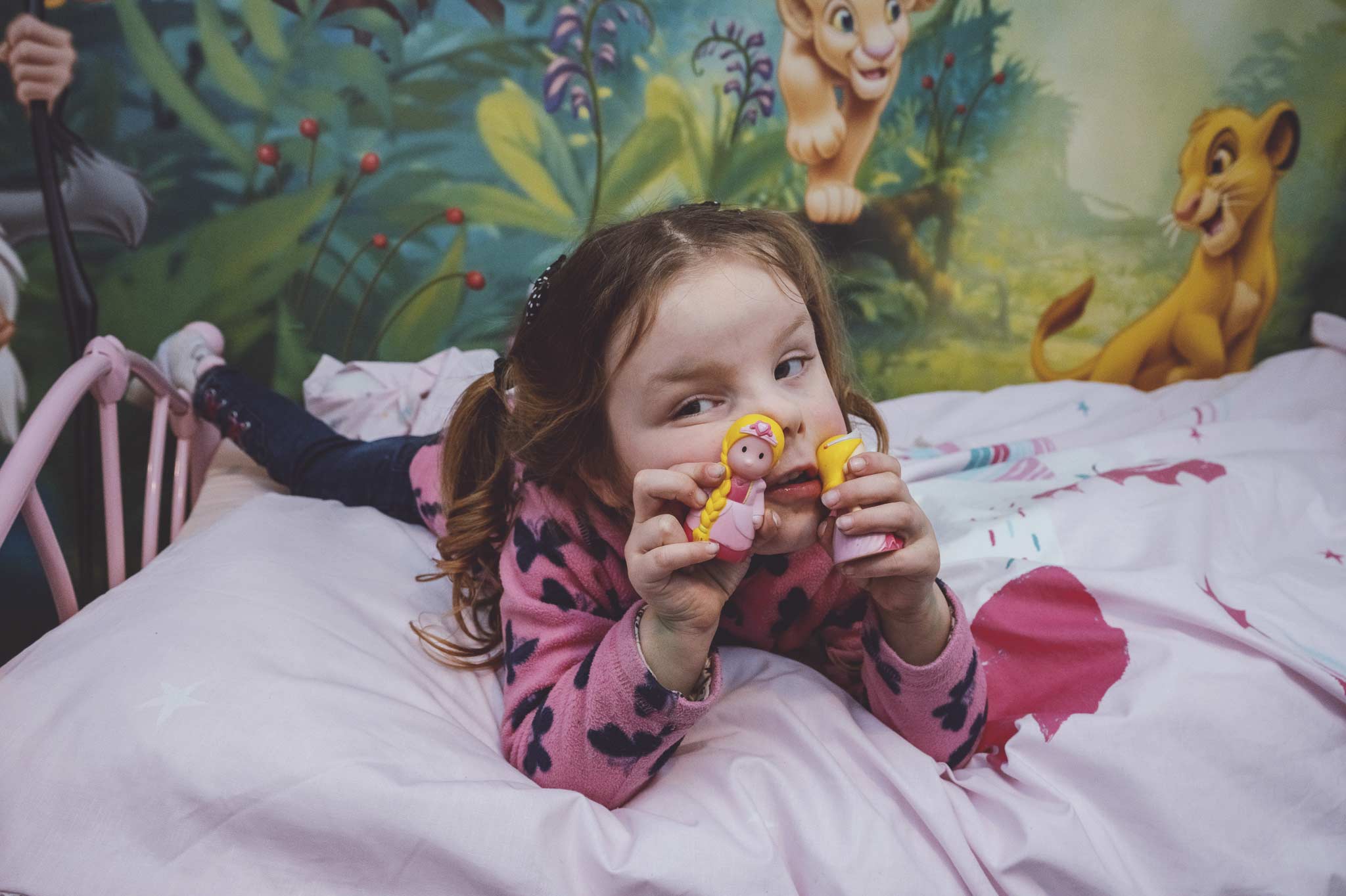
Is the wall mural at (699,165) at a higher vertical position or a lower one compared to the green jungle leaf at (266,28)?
lower

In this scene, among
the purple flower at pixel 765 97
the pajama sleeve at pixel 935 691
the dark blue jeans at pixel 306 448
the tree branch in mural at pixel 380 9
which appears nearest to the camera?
the pajama sleeve at pixel 935 691

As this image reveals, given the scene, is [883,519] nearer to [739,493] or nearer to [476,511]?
[739,493]

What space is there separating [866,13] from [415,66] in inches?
33.2

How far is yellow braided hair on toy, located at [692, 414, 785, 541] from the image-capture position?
1.87 ft

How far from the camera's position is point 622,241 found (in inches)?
29.7

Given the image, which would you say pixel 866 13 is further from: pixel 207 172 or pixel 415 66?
pixel 207 172

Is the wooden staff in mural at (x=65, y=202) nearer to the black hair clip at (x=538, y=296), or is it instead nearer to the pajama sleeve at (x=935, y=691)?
the black hair clip at (x=538, y=296)

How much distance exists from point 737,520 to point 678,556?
5 cm

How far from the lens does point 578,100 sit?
1.57 metres

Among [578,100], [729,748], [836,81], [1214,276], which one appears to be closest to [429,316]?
[578,100]

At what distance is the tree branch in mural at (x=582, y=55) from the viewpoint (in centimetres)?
153

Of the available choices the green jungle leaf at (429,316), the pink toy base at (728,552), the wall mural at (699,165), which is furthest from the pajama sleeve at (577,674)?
the green jungle leaf at (429,316)

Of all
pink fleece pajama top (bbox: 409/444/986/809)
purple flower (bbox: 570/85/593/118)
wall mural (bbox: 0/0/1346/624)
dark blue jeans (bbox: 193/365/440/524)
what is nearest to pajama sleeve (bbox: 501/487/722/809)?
pink fleece pajama top (bbox: 409/444/986/809)

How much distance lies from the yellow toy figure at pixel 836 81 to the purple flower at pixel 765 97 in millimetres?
23
